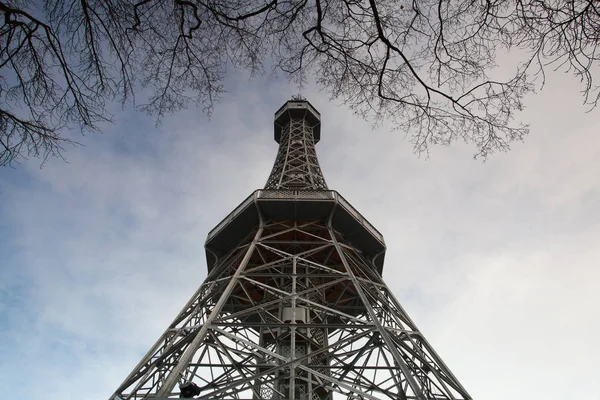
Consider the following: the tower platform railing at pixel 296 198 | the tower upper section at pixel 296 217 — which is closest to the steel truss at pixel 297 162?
the tower platform railing at pixel 296 198

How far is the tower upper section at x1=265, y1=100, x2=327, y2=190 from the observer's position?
2855 cm

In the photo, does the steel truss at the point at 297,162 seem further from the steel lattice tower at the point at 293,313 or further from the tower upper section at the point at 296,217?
the tower upper section at the point at 296,217

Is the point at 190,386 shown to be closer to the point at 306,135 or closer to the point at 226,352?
the point at 226,352

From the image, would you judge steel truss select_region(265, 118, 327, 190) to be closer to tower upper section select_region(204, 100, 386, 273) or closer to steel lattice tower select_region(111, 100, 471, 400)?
steel lattice tower select_region(111, 100, 471, 400)

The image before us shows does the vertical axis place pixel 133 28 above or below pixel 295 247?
below

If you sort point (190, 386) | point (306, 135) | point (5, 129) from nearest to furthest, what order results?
point (5, 129)
point (190, 386)
point (306, 135)

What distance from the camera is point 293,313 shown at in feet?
44.0

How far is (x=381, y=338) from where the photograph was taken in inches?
490

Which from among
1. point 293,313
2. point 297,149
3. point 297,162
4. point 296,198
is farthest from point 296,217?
point 297,149

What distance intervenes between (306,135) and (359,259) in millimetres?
18865

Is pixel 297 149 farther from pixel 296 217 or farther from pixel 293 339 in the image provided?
pixel 293 339

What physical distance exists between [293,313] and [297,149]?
21469mm

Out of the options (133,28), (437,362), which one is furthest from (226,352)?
(133,28)

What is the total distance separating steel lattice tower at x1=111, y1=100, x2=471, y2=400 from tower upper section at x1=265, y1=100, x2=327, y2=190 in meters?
1.39
